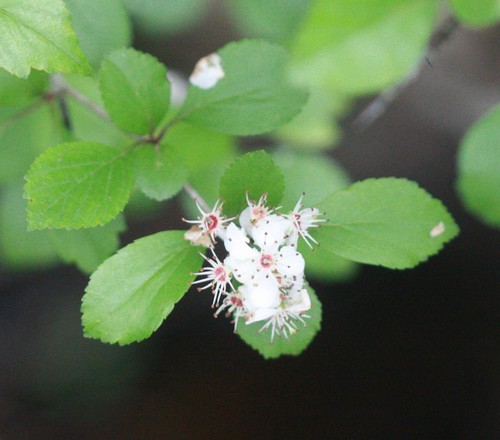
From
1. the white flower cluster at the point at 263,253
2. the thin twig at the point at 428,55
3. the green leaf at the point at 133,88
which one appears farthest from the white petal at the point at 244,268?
the thin twig at the point at 428,55

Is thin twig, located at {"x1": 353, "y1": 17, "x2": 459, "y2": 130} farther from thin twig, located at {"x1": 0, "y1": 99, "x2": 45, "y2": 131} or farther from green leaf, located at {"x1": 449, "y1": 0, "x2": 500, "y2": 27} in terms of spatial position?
thin twig, located at {"x1": 0, "y1": 99, "x2": 45, "y2": 131}

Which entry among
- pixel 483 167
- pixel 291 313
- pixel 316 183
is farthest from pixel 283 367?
pixel 291 313

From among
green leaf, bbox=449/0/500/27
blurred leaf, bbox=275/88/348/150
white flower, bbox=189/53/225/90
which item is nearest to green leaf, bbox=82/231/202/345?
white flower, bbox=189/53/225/90

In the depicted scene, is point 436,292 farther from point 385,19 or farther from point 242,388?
point 385,19

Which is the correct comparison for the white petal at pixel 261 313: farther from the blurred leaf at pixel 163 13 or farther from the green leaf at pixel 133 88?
the blurred leaf at pixel 163 13

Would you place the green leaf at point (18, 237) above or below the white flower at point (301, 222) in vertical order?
below

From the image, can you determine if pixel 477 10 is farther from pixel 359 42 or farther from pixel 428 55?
pixel 428 55
